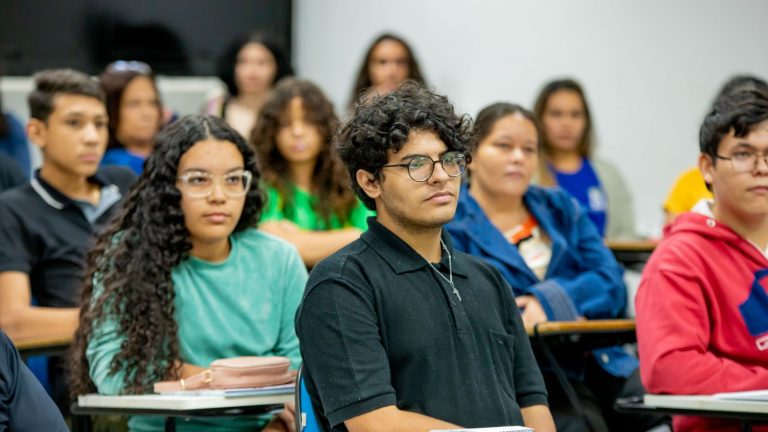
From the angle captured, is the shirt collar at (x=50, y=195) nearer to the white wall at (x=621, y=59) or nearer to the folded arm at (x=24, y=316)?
the folded arm at (x=24, y=316)

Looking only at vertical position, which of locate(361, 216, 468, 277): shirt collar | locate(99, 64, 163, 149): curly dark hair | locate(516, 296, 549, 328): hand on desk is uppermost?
locate(99, 64, 163, 149): curly dark hair

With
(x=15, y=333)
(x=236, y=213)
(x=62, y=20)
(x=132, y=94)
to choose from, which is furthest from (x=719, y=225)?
(x=62, y=20)

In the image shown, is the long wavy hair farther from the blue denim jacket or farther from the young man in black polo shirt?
the young man in black polo shirt

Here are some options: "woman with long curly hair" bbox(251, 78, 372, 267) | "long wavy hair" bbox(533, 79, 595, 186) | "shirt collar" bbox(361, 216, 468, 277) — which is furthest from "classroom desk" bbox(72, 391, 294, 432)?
"long wavy hair" bbox(533, 79, 595, 186)

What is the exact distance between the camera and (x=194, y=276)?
312 centimetres

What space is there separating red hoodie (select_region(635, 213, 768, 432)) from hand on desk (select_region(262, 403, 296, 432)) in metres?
0.89

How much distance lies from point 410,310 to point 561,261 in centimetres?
140

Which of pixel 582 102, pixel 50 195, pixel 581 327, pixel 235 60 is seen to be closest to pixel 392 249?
pixel 581 327

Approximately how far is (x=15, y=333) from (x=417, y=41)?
367cm

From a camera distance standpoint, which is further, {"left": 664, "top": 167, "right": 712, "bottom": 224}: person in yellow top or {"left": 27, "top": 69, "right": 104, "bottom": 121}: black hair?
{"left": 664, "top": 167, "right": 712, "bottom": 224}: person in yellow top

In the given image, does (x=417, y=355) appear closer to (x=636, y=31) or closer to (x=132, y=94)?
(x=132, y=94)

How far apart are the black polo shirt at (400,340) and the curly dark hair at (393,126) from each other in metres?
0.15

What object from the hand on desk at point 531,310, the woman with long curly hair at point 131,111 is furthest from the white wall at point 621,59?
Answer: the hand on desk at point 531,310

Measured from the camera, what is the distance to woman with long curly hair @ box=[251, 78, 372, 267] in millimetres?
4094
